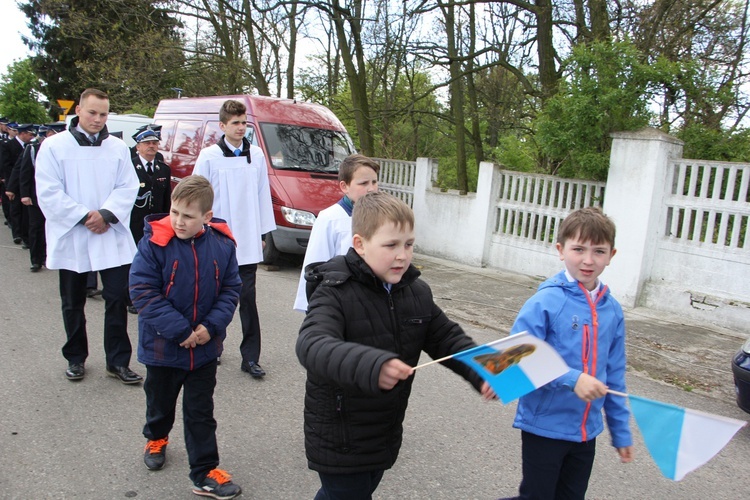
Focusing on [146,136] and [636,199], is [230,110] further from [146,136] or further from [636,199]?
[636,199]

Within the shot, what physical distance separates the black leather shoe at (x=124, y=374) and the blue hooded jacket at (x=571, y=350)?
128 inches

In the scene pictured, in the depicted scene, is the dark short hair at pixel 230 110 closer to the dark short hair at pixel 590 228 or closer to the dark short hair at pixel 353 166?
the dark short hair at pixel 353 166

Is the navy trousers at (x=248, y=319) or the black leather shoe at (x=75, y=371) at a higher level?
the navy trousers at (x=248, y=319)

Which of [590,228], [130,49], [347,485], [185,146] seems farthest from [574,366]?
[130,49]

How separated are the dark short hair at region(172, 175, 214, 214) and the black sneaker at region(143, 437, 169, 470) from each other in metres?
1.38

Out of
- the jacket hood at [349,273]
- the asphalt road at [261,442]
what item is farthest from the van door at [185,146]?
the jacket hood at [349,273]

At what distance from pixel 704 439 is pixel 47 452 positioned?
3.50 metres

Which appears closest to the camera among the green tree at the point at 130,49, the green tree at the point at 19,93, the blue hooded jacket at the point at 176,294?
the blue hooded jacket at the point at 176,294

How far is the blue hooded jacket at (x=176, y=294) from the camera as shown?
3234 millimetres

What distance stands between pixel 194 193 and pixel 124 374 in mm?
2176

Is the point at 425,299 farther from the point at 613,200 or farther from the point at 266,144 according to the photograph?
the point at 266,144

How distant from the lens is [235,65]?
54.0 ft

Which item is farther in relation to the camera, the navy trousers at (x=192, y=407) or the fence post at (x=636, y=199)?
the fence post at (x=636, y=199)

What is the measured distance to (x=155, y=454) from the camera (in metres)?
3.55
